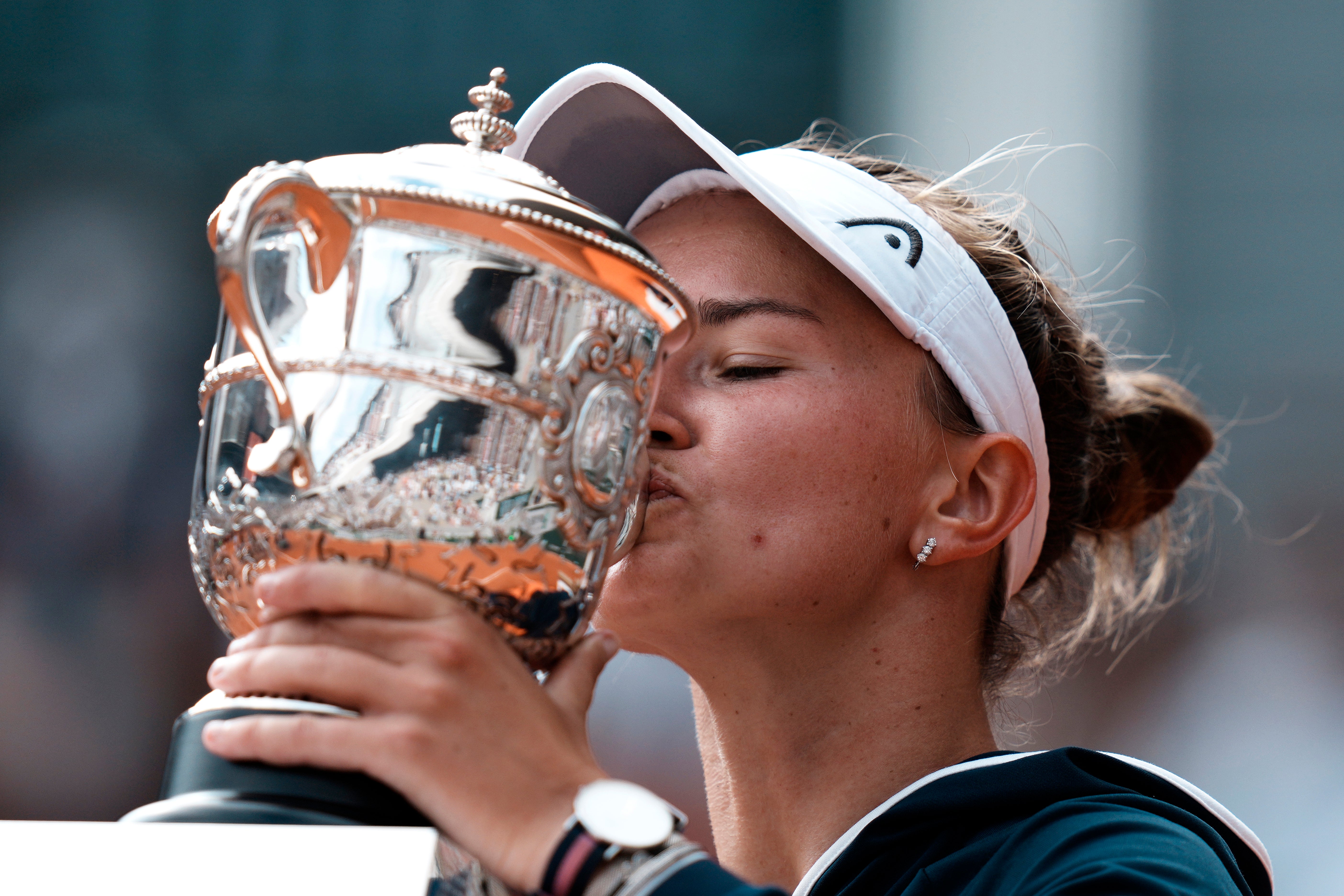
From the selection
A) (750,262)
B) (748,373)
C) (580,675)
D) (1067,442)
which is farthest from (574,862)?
(1067,442)

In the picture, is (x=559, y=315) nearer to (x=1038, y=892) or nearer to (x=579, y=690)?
(x=579, y=690)

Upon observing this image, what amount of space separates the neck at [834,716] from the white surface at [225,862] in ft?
2.00

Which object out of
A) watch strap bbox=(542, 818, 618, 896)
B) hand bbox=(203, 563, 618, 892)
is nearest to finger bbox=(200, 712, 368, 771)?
hand bbox=(203, 563, 618, 892)

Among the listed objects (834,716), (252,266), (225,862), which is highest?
(252,266)

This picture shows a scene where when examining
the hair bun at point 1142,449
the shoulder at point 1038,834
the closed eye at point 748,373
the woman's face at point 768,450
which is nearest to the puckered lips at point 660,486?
the woman's face at point 768,450

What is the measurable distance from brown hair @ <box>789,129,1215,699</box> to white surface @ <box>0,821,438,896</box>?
0.80m

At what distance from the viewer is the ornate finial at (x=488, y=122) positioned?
76 centimetres

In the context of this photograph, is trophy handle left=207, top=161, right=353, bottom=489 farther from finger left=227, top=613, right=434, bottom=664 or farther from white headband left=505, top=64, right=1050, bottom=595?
white headband left=505, top=64, right=1050, bottom=595

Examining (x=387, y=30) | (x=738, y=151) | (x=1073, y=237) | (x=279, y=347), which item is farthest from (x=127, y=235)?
(x=279, y=347)

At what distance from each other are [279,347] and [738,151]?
4.25 m

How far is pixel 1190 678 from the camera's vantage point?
3.72 meters

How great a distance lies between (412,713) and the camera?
0.60 metres

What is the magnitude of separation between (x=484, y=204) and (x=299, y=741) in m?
→ 0.31

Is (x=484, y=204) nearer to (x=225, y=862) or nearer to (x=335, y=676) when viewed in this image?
(x=335, y=676)
